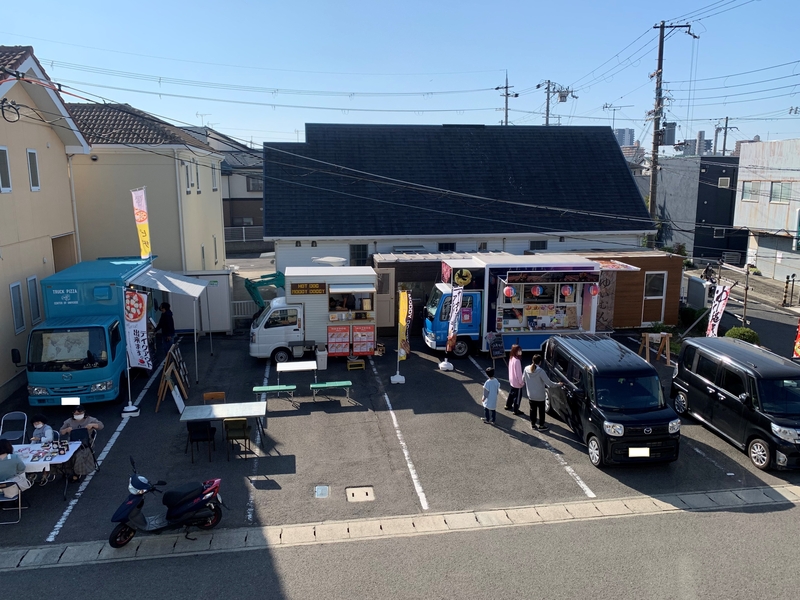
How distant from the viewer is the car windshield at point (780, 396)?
1092 centimetres

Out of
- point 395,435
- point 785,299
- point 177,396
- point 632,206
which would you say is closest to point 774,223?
point 785,299

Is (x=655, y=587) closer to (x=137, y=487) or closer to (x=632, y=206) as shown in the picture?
(x=137, y=487)

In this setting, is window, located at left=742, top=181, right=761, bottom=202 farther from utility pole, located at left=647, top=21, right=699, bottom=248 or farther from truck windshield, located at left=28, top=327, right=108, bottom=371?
truck windshield, located at left=28, top=327, right=108, bottom=371

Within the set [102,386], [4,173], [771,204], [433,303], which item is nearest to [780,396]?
[433,303]

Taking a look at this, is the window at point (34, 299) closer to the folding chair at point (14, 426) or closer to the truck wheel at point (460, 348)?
the folding chair at point (14, 426)

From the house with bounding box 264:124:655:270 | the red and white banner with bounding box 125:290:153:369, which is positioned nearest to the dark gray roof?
the house with bounding box 264:124:655:270

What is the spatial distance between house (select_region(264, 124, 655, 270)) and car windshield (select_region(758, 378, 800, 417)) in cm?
1330

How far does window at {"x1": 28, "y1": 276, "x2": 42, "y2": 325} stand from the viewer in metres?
16.0

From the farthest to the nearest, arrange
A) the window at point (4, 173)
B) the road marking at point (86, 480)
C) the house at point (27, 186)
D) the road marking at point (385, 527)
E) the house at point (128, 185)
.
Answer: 1. the house at point (128, 185)
2. the window at point (4, 173)
3. the house at point (27, 186)
4. the road marking at point (86, 480)
5. the road marking at point (385, 527)

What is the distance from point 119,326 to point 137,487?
684cm

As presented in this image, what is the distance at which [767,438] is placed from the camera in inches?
424

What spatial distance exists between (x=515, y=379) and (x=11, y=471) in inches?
362

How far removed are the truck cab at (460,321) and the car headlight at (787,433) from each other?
827 centimetres

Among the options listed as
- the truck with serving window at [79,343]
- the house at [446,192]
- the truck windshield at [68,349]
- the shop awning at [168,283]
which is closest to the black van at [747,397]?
the house at [446,192]
